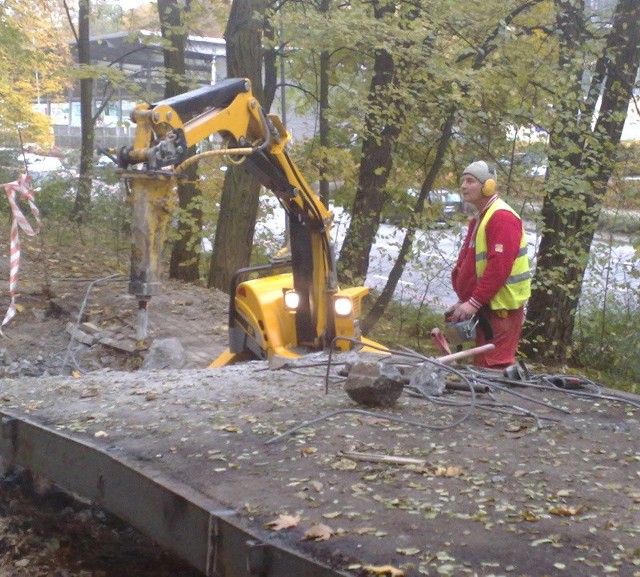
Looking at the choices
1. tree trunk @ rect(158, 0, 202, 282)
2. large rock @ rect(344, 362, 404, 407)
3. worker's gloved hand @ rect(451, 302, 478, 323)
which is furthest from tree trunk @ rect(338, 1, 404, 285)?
large rock @ rect(344, 362, 404, 407)

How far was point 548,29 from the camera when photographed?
12508 mm

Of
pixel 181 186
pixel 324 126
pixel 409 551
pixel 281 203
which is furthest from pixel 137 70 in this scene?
pixel 409 551

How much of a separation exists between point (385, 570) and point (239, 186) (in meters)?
10.9

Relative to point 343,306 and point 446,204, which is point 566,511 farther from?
point 446,204

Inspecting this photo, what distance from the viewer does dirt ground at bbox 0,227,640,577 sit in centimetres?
369

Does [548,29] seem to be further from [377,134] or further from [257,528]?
[257,528]

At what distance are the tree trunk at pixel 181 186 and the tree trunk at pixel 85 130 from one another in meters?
3.92

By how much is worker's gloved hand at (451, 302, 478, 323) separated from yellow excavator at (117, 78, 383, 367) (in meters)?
0.74

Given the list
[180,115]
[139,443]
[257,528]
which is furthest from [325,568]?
[180,115]

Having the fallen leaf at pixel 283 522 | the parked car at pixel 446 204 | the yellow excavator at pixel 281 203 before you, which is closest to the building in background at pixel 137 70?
Result: the parked car at pixel 446 204

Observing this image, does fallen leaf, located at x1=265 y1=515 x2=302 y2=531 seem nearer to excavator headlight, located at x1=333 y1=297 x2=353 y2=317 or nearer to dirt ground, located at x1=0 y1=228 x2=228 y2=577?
dirt ground, located at x1=0 y1=228 x2=228 y2=577

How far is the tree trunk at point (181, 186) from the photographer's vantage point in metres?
15.3

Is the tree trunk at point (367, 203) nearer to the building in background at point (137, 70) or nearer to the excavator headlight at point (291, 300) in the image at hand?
the building in background at point (137, 70)

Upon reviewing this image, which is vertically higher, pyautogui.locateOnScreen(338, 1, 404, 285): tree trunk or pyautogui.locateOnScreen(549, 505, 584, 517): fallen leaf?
pyautogui.locateOnScreen(338, 1, 404, 285): tree trunk
